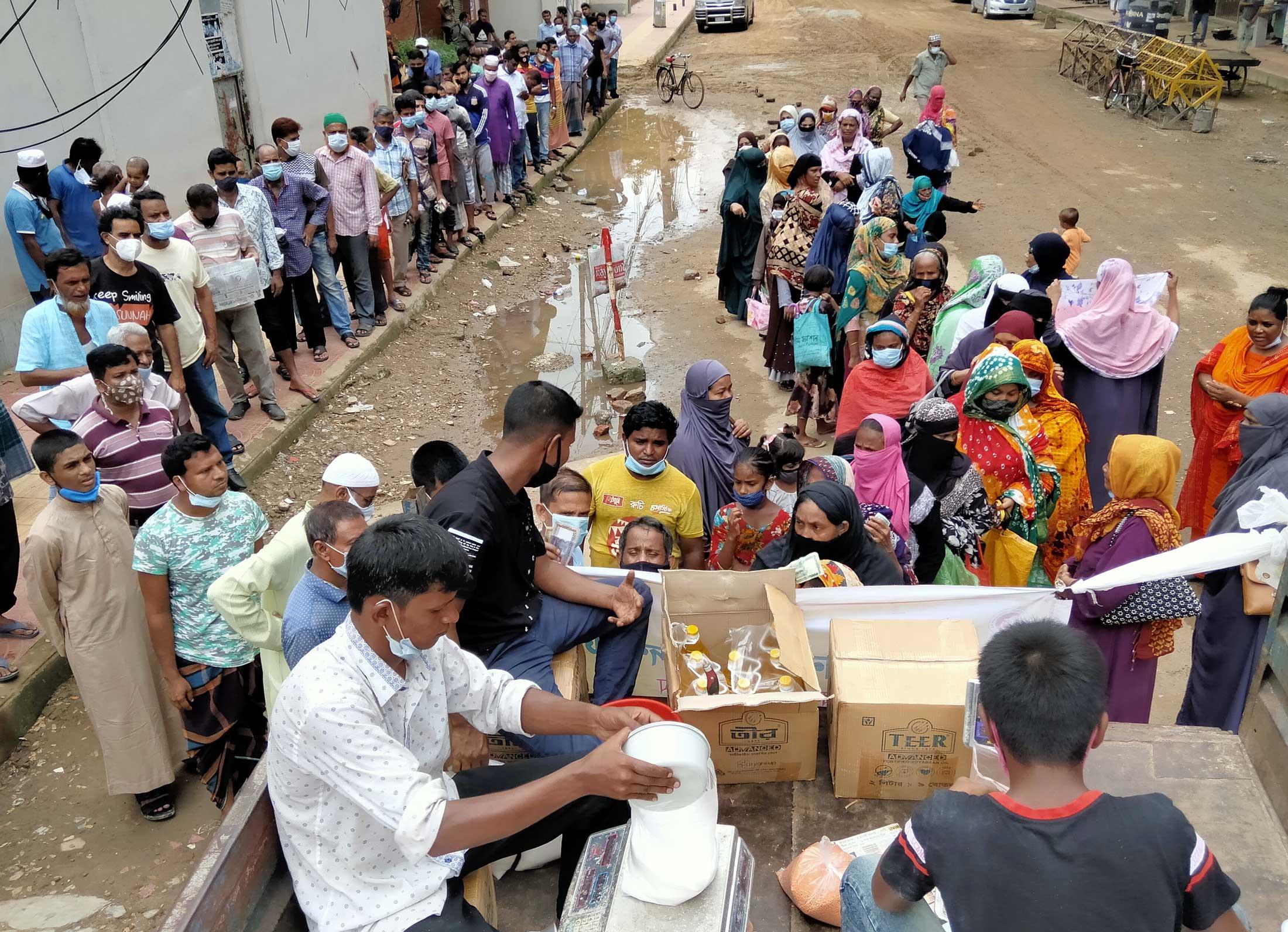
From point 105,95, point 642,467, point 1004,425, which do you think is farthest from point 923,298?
point 105,95

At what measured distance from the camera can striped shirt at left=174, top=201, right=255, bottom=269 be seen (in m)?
6.66

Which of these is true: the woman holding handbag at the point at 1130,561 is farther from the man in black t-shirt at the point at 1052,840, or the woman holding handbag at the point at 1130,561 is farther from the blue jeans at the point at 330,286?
the blue jeans at the point at 330,286

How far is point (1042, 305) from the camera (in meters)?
5.84

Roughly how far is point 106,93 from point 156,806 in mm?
6962

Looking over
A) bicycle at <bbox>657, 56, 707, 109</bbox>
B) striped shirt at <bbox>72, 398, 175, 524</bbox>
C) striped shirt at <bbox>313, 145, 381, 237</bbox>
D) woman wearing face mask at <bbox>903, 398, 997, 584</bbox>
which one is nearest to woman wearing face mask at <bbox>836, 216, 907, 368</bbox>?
woman wearing face mask at <bbox>903, 398, 997, 584</bbox>

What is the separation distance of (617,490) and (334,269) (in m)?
5.22

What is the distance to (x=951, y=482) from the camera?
447cm

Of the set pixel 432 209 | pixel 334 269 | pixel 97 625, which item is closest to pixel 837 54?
pixel 432 209

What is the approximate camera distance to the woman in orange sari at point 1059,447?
484 centimetres

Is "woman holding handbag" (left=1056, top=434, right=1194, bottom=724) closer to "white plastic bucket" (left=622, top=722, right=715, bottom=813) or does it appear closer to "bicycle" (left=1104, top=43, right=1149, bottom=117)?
"white plastic bucket" (left=622, top=722, right=715, bottom=813)

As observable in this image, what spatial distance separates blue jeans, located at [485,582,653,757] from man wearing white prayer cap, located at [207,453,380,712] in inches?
29.0

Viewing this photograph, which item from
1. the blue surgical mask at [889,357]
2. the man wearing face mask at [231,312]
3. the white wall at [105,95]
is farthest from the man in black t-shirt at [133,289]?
the blue surgical mask at [889,357]

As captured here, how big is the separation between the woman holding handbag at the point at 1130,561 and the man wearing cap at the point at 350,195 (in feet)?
21.0

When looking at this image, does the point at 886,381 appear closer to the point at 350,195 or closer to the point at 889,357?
the point at 889,357
